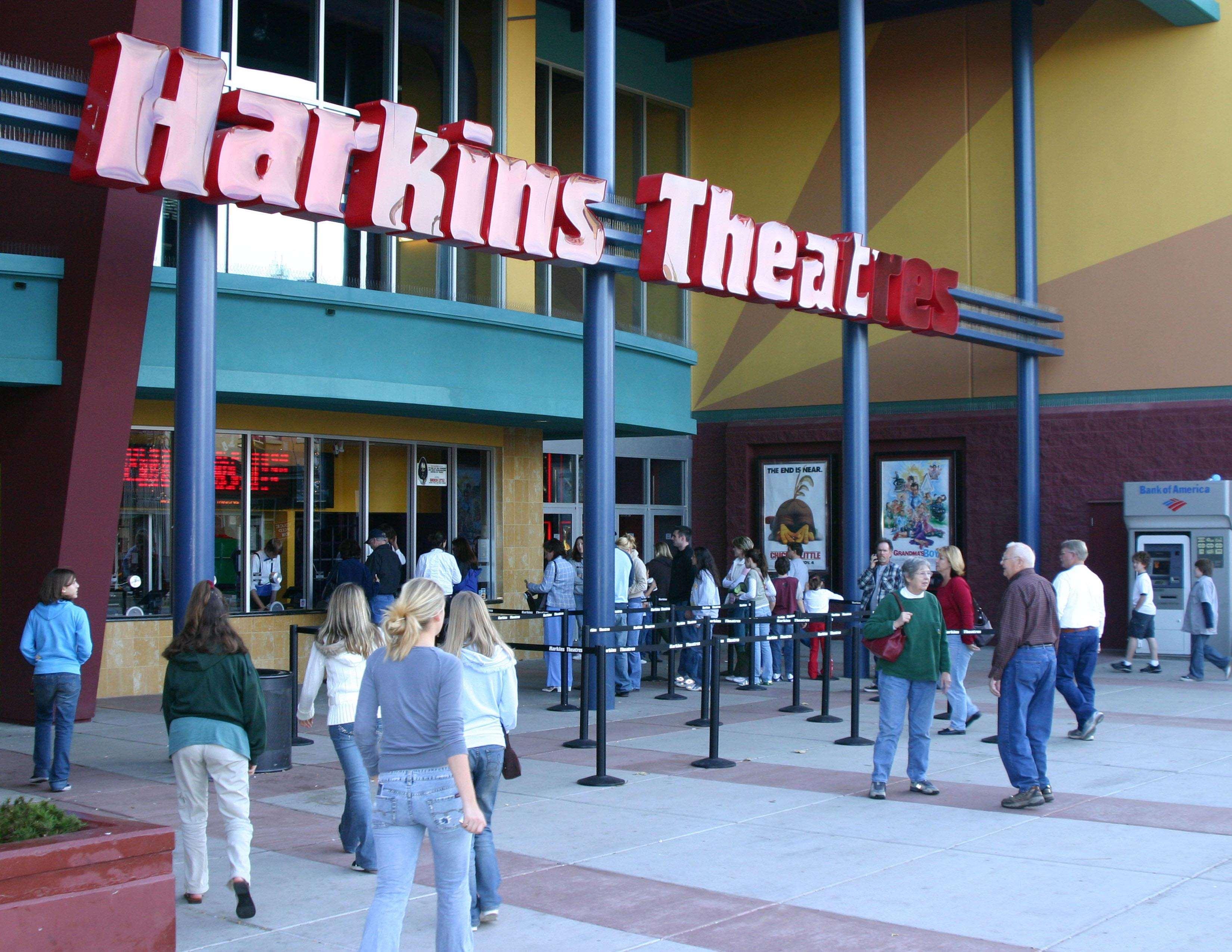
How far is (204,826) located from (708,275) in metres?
10.2

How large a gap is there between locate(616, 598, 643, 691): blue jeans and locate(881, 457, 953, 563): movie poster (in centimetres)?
798

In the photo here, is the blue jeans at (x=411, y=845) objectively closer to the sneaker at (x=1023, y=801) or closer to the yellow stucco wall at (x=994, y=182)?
the sneaker at (x=1023, y=801)

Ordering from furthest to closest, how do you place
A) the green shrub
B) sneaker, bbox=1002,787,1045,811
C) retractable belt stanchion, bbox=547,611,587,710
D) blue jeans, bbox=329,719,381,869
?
retractable belt stanchion, bbox=547,611,587,710, sneaker, bbox=1002,787,1045,811, blue jeans, bbox=329,719,381,869, the green shrub

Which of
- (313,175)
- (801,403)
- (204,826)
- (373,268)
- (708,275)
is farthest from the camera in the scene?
(801,403)

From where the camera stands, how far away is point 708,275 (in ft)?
50.6

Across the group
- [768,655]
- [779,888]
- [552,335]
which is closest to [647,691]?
[768,655]

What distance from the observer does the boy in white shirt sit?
18609 millimetres

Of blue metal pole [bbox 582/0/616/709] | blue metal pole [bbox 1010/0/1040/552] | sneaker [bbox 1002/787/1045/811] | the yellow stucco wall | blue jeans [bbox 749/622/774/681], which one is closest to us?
sneaker [bbox 1002/787/1045/811]

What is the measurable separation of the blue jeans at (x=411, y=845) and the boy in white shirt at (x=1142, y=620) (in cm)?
1572

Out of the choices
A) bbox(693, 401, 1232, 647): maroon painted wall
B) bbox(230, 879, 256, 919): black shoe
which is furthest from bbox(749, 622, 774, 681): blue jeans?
bbox(230, 879, 256, 919): black shoe

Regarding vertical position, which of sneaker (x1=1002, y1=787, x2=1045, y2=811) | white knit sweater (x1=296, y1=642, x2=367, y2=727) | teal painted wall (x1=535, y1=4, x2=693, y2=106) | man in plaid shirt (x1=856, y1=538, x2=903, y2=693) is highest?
teal painted wall (x1=535, y1=4, x2=693, y2=106)

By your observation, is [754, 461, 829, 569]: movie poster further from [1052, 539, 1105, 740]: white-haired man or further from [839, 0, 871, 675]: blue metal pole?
[1052, 539, 1105, 740]: white-haired man

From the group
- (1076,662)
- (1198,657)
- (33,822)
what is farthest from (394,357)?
(1198,657)

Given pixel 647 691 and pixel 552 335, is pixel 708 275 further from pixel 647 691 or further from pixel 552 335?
pixel 647 691
